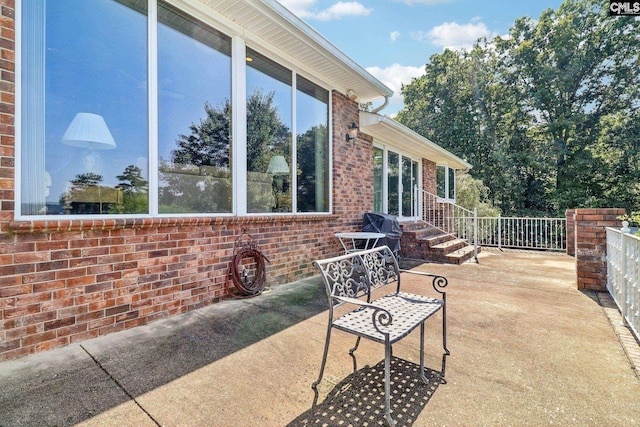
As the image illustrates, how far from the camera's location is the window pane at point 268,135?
4.04 metres

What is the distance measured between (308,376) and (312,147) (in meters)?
3.78

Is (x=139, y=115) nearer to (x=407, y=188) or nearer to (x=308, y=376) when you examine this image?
(x=308, y=376)

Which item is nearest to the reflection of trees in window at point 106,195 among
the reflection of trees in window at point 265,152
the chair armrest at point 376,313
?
the reflection of trees in window at point 265,152

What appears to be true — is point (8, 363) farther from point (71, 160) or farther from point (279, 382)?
point (279, 382)

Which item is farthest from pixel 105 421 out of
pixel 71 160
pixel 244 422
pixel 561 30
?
pixel 561 30

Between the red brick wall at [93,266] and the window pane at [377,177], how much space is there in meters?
3.68

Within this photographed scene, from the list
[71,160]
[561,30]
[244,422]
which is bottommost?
[244,422]

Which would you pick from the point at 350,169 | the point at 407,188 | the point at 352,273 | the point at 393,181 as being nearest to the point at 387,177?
the point at 393,181

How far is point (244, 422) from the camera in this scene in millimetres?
1565

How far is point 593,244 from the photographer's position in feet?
13.3

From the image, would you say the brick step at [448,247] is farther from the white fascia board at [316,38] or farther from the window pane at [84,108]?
the window pane at [84,108]

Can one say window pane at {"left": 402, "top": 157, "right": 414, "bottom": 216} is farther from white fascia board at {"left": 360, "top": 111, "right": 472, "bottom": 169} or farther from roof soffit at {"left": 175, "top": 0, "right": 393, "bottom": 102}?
roof soffit at {"left": 175, "top": 0, "right": 393, "bottom": 102}

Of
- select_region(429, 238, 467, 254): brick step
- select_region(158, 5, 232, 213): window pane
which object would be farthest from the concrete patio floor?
select_region(429, 238, 467, 254): brick step

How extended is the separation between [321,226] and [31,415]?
3.96 meters
